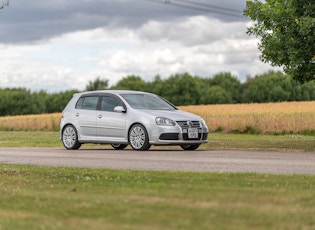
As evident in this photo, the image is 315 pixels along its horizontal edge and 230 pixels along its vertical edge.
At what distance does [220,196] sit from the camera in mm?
9852

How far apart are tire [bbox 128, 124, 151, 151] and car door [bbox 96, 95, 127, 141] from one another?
0.31 meters

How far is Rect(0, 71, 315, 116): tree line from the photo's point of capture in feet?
422

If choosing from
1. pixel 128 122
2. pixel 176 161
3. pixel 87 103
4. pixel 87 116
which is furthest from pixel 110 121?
pixel 176 161

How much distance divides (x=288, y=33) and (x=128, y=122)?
6529 mm

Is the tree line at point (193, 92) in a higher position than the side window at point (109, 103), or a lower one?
higher

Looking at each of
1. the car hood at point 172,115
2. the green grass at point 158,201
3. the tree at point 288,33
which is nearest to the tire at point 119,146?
the car hood at point 172,115

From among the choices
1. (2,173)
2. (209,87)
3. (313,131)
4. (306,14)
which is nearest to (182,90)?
(209,87)

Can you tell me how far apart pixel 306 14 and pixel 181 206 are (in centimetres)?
1631

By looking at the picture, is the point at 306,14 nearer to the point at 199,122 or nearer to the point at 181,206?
the point at 199,122

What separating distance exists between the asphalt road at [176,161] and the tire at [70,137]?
231cm

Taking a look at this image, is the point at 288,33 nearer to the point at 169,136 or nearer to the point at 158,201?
the point at 169,136

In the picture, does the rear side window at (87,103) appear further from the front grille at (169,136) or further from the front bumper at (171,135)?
the front grille at (169,136)

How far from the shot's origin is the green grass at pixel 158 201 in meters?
7.99

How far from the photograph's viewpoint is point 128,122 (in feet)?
71.3
